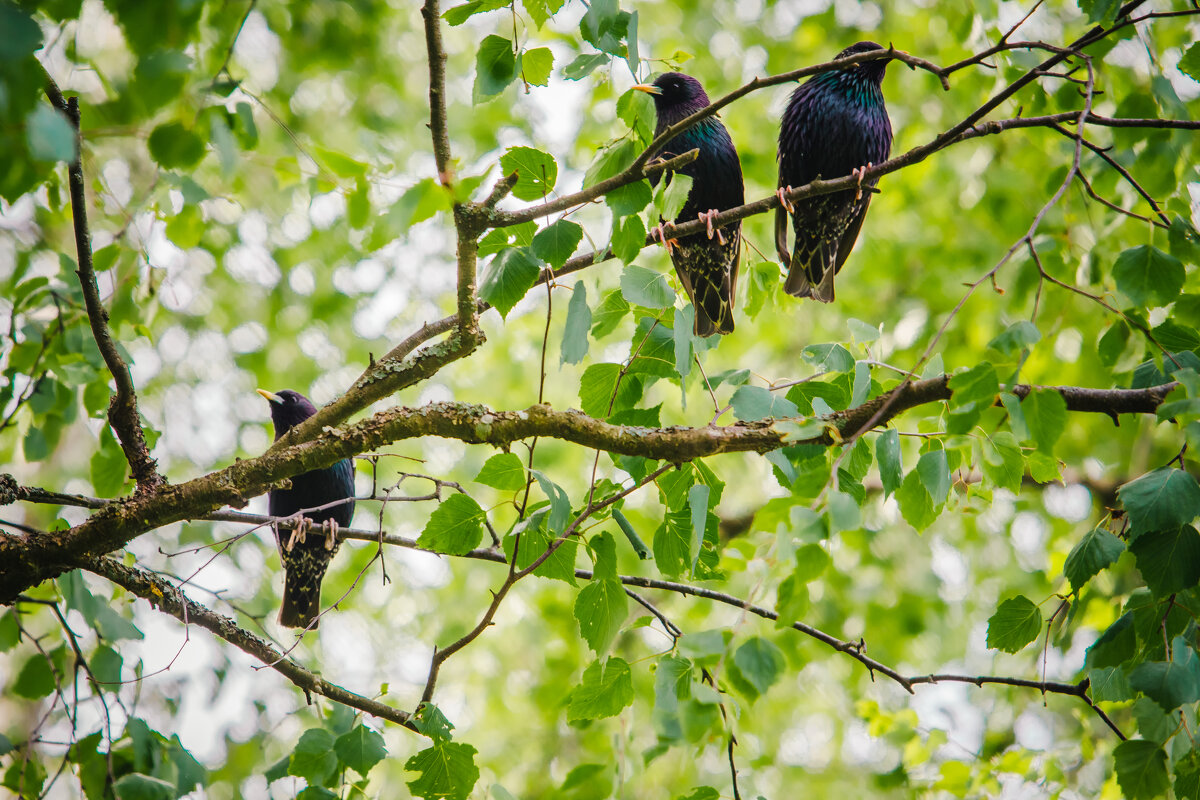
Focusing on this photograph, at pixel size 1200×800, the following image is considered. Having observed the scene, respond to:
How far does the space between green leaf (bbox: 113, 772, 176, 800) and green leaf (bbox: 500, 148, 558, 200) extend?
137cm

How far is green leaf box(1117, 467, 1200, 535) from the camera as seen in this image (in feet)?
4.11

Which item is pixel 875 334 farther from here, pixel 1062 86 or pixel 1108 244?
pixel 1108 244

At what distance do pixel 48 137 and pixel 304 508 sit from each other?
→ 224cm

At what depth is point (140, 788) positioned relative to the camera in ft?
5.23

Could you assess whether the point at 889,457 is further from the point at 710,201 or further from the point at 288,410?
the point at 288,410

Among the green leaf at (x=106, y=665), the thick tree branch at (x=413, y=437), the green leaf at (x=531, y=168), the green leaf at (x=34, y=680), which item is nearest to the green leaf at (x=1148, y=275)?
the thick tree branch at (x=413, y=437)

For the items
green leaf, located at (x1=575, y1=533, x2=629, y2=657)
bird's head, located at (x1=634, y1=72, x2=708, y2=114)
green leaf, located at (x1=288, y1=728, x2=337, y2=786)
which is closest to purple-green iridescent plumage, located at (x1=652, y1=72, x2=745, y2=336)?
bird's head, located at (x1=634, y1=72, x2=708, y2=114)

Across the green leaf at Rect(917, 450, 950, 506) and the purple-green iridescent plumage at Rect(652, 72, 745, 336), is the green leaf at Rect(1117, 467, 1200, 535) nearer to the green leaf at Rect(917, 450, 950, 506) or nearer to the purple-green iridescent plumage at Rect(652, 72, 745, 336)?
the green leaf at Rect(917, 450, 950, 506)

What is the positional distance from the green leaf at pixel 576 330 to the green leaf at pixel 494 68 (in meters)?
0.37

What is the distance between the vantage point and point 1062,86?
220 centimetres

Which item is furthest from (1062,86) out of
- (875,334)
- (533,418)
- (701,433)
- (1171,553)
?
(533,418)

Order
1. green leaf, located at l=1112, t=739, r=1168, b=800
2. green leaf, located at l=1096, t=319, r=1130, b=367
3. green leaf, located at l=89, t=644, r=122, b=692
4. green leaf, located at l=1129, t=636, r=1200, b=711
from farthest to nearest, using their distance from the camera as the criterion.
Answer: green leaf, located at l=89, t=644, r=122, b=692 < green leaf, located at l=1096, t=319, r=1130, b=367 < green leaf, located at l=1112, t=739, r=1168, b=800 < green leaf, located at l=1129, t=636, r=1200, b=711

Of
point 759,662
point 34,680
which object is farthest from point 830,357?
point 34,680

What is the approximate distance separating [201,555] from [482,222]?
3.45m
